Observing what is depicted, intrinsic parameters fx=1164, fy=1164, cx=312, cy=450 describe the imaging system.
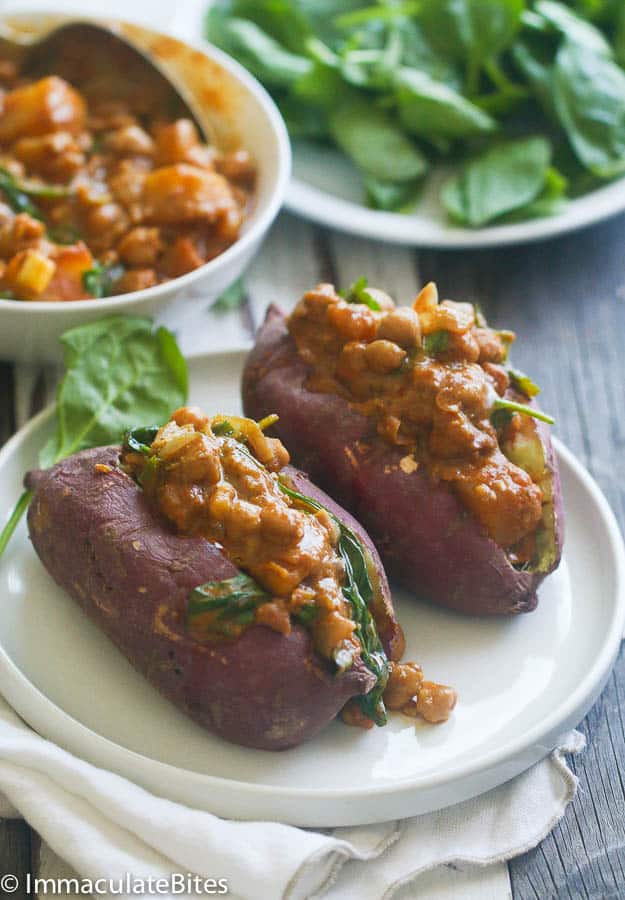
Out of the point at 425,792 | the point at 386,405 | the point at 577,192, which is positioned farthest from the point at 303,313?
the point at 577,192

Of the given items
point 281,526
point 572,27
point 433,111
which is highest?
point 572,27

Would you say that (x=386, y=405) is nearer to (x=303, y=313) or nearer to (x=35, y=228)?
(x=303, y=313)

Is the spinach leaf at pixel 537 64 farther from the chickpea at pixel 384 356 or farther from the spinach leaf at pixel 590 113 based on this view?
the chickpea at pixel 384 356

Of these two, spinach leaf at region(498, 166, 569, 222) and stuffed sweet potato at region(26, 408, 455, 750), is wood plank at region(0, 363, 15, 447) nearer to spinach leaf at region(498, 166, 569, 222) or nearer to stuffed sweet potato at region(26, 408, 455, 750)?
stuffed sweet potato at region(26, 408, 455, 750)

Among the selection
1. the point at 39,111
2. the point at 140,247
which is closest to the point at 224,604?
the point at 140,247

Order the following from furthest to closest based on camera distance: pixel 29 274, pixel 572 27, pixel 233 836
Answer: pixel 572 27 < pixel 29 274 < pixel 233 836

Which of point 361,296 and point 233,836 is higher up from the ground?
point 361,296

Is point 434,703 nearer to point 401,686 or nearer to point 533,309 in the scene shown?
point 401,686
